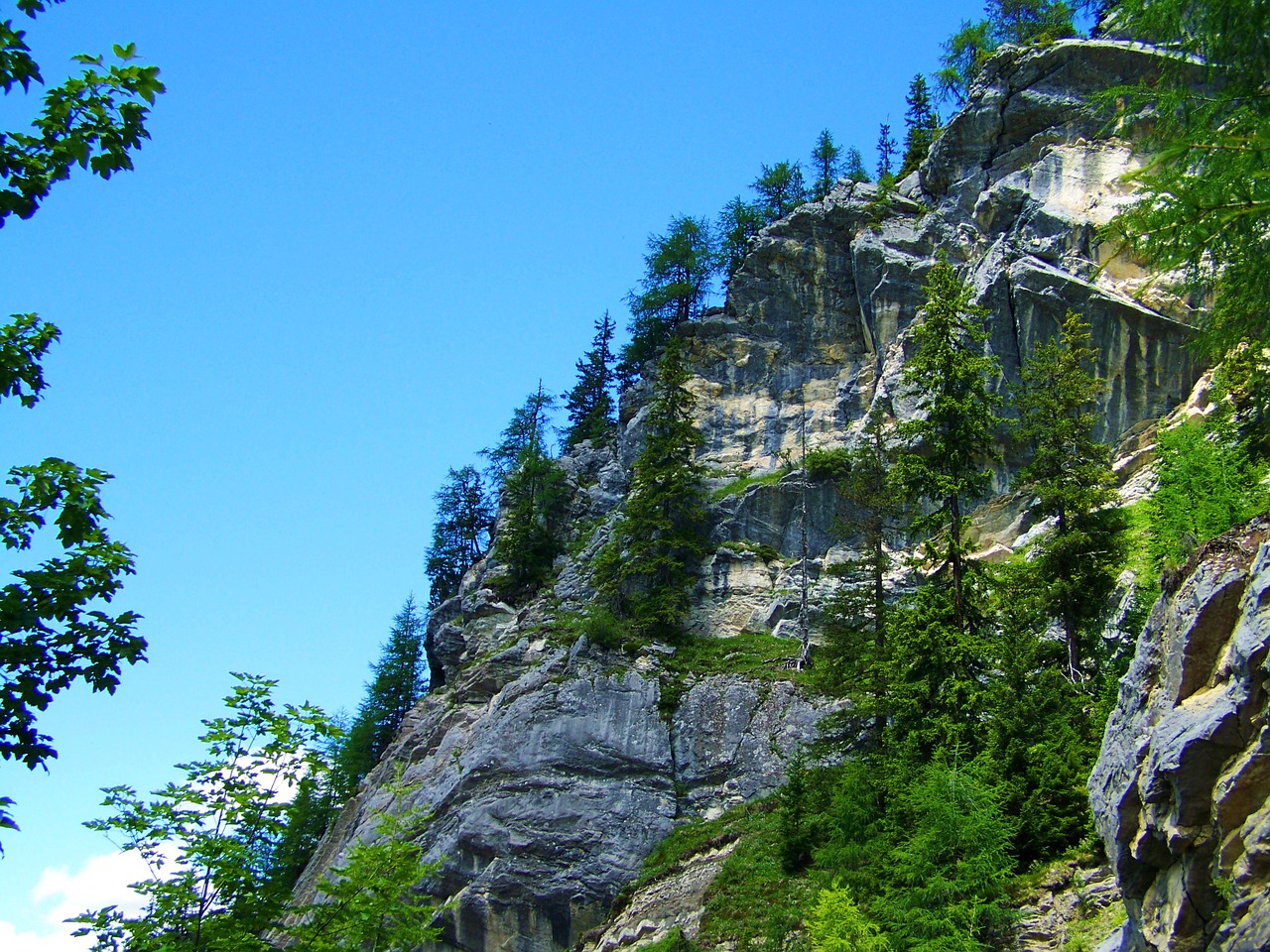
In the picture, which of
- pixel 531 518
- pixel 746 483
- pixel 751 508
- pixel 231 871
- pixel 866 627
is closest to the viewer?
pixel 231 871

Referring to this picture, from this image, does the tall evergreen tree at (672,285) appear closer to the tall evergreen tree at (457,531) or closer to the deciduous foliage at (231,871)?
the tall evergreen tree at (457,531)

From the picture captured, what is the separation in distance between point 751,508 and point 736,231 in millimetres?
25356

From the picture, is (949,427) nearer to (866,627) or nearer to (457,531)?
(866,627)

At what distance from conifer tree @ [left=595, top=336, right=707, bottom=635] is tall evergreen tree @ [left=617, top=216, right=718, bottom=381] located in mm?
17049

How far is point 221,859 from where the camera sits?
10.8 meters

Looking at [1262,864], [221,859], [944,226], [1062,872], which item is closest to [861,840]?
[1062,872]

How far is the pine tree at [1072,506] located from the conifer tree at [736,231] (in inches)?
1401

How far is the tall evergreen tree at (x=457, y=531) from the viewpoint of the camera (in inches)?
2537

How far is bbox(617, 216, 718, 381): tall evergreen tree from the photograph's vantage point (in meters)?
61.7

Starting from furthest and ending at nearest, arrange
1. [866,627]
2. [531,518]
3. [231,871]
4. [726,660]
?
1. [531,518]
2. [726,660]
3. [866,627]
4. [231,871]

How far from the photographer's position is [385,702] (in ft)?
176

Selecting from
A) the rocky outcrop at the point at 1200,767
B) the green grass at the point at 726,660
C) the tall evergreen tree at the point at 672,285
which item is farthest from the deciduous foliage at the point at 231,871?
the tall evergreen tree at the point at 672,285

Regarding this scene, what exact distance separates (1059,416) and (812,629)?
14.3 meters

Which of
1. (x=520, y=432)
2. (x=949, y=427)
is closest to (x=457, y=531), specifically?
(x=520, y=432)
